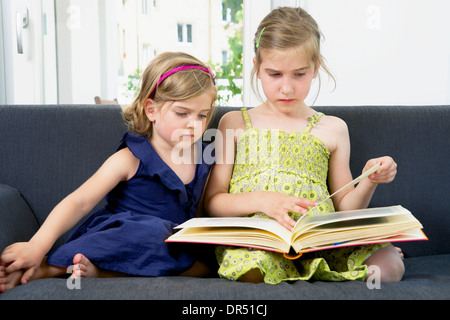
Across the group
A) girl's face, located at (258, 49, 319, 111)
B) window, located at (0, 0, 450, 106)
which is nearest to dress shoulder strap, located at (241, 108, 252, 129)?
girl's face, located at (258, 49, 319, 111)

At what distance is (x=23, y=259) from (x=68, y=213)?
0.15 metres

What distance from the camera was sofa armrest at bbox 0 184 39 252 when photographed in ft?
4.04

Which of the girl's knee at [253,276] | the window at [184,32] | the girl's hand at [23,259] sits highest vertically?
Answer: the window at [184,32]

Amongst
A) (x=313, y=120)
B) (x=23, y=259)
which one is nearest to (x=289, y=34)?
(x=313, y=120)

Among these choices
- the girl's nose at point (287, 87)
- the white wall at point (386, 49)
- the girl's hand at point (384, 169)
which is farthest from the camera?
the white wall at point (386, 49)

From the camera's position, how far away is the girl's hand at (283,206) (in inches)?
42.3

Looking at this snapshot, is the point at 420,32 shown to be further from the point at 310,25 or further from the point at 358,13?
the point at 310,25

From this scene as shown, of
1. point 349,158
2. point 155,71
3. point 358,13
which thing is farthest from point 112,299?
point 358,13

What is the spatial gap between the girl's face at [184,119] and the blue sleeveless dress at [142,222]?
0.07 m

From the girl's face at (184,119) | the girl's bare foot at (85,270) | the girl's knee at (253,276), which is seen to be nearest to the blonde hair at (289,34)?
the girl's face at (184,119)

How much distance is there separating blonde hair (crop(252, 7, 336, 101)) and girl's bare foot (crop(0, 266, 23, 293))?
858 millimetres

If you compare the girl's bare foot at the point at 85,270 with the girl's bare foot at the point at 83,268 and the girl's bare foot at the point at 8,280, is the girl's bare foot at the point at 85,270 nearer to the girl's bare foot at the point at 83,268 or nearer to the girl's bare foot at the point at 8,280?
the girl's bare foot at the point at 83,268

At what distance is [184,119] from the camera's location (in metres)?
1.29
